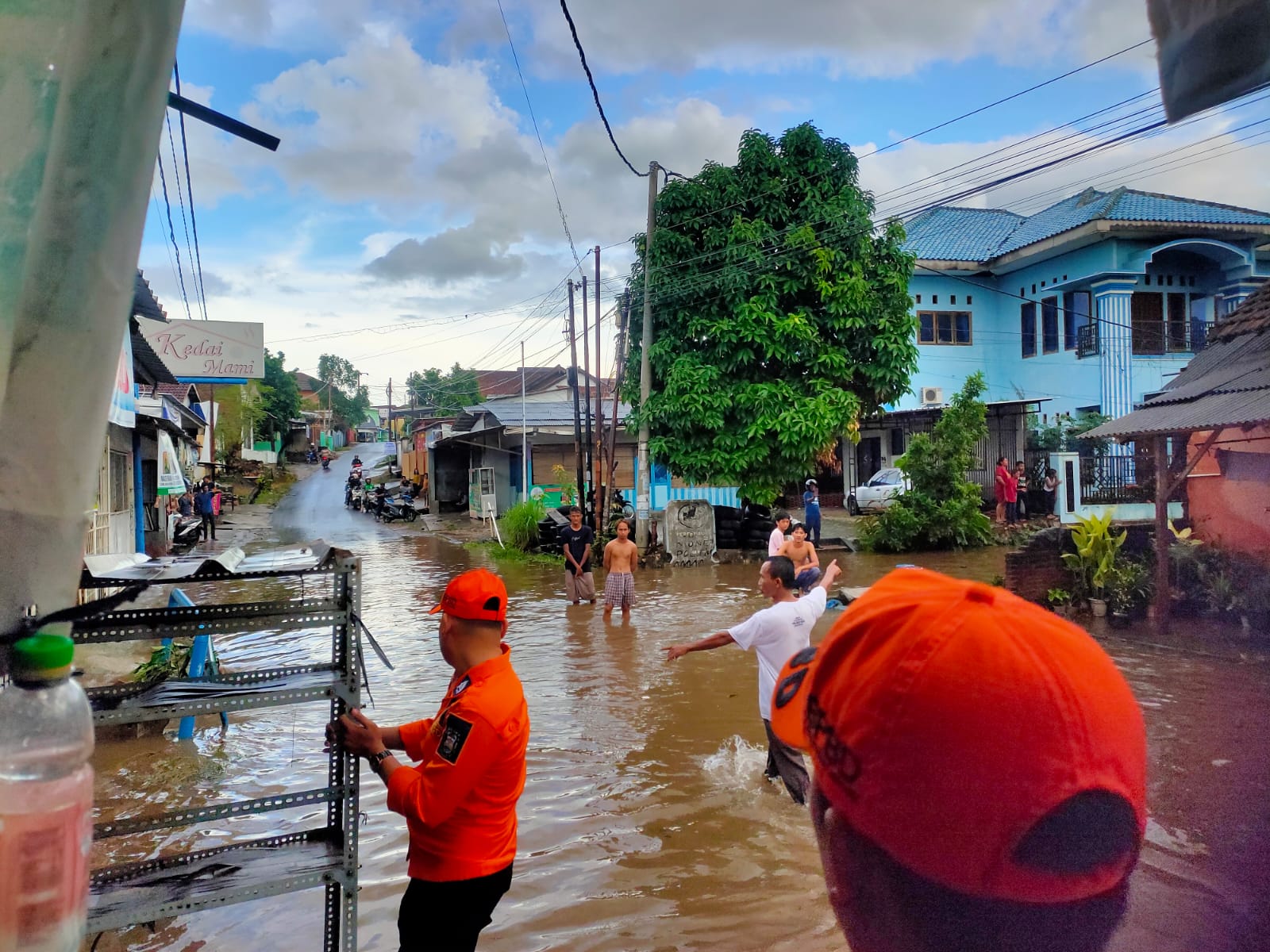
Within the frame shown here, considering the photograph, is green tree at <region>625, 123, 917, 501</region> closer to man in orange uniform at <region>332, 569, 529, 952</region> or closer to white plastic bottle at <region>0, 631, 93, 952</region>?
man in orange uniform at <region>332, 569, 529, 952</region>

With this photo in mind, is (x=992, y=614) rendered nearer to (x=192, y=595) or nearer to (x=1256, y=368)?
(x=1256, y=368)

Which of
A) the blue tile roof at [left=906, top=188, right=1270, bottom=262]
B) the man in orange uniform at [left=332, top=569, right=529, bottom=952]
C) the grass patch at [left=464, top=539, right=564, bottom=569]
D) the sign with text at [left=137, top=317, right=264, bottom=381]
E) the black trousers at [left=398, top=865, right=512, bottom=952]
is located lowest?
the grass patch at [left=464, top=539, right=564, bottom=569]

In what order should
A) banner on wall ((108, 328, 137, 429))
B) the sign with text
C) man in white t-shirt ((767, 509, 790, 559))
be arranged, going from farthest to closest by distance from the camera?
the sign with text → man in white t-shirt ((767, 509, 790, 559)) → banner on wall ((108, 328, 137, 429))

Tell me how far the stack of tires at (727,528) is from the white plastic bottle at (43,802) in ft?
59.9

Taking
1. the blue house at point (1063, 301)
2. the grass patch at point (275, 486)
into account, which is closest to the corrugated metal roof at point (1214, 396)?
the blue house at point (1063, 301)

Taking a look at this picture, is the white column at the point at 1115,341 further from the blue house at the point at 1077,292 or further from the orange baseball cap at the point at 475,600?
the orange baseball cap at the point at 475,600

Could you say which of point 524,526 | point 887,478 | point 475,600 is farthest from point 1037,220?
point 475,600

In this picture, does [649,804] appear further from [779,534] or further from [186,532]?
[186,532]

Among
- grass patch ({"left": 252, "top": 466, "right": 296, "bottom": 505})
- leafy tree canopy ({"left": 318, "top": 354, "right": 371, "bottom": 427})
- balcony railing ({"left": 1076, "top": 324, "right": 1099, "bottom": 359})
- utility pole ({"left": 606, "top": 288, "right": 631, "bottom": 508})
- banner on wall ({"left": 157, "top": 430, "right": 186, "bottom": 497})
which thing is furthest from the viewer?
leafy tree canopy ({"left": 318, "top": 354, "right": 371, "bottom": 427})

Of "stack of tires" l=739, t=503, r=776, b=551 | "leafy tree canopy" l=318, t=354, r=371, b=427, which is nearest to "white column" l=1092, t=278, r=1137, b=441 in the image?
"stack of tires" l=739, t=503, r=776, b=551

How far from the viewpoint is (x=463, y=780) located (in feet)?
8.41

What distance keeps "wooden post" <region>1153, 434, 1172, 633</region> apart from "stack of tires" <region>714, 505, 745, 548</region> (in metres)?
10.1

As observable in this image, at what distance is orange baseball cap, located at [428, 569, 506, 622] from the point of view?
2.78 m

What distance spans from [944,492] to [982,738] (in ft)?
61.0
